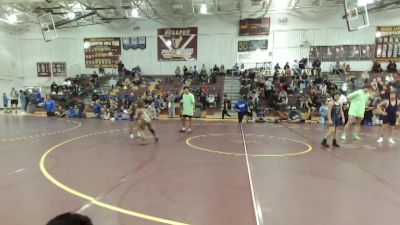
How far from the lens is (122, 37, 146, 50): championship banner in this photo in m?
26.2

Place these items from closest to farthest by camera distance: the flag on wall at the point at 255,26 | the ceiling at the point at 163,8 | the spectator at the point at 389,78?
the spectator at the point at 389,78
the ceiling at the point at 163,8
the flag on wall at the point at 255,26

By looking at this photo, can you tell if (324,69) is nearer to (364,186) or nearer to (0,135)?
(364,186)

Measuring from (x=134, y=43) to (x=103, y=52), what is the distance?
302 cm

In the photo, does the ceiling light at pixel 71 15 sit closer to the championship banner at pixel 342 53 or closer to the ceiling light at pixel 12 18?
the ceiling light at pixel 12 18

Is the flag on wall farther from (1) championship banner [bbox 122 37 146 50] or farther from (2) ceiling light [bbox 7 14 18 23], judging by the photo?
(2) ceiling light [bbox 7 14 18 23]

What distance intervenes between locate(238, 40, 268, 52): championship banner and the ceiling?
2224 millimetres

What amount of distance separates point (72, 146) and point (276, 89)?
14991mm

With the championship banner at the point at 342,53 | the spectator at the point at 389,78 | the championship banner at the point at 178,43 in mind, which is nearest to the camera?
the spectator at the point at 389,78

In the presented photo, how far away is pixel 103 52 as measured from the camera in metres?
26.8

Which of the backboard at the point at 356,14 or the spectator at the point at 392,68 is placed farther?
the spectator at the point at 392,68

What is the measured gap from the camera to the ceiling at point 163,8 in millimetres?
21766

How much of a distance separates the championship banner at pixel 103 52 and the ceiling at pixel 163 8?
5.73 ft

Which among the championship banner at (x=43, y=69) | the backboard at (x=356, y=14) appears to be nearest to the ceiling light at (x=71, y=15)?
the championship banner at (x=43, y=69)

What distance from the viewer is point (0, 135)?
10.5 meters
